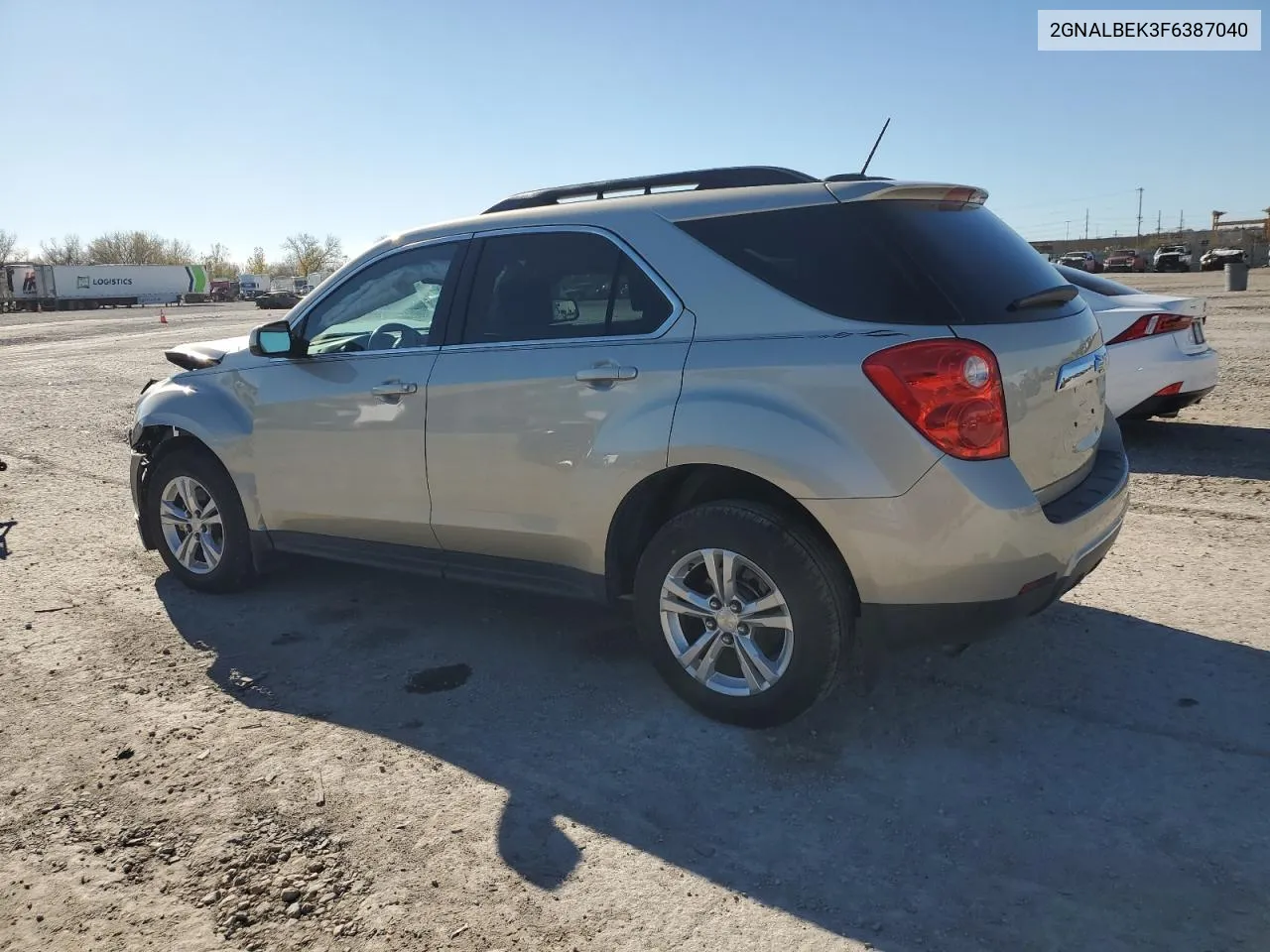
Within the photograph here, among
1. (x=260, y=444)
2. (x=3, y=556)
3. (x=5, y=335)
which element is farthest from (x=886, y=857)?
(x=5, y=335)

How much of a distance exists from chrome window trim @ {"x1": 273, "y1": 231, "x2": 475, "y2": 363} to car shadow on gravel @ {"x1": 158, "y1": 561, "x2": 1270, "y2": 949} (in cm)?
132

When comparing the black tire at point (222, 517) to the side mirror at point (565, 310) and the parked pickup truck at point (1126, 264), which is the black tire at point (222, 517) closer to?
the side mirror at point (565, 310)

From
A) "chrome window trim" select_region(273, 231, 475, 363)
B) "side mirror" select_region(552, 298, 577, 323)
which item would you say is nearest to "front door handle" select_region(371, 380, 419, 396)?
"chrome window trim" select_region(273, 231, 475, 363)

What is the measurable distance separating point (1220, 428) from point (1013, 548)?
6.75m

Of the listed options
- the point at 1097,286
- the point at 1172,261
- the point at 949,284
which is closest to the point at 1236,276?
the point at 1097,286

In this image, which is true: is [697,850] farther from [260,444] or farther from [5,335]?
[5,335]

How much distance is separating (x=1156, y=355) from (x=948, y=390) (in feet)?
18.3

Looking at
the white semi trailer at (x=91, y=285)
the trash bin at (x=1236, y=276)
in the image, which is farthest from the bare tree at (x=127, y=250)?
the trash bin at (x=1236, y=276)

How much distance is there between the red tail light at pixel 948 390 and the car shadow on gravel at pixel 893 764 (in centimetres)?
112

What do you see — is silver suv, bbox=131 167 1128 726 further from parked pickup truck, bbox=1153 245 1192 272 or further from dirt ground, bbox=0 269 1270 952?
parked pickup truck, bbox=1153 245 1192 272

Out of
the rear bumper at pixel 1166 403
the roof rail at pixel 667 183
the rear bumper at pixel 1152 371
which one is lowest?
the rear bumper at pixel 1166 403

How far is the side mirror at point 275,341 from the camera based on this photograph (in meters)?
4.67

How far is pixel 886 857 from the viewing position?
283 centimetres

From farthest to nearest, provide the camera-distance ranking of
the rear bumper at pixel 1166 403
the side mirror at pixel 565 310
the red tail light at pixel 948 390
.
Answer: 1. the rear bumper at pixel 1166 403
2. the side mirror at pixel 565 310
3. the red tail light at pixel 948 390
